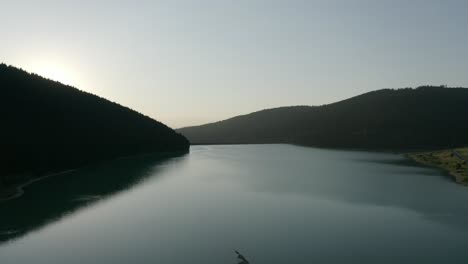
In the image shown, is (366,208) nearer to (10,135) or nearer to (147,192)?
(147,192)

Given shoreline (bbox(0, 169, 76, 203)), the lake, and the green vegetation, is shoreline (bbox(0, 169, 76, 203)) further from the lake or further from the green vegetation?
the green vegetation

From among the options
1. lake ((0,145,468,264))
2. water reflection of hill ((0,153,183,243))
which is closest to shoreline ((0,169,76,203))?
water reflection of hill ((0,153,183,243))

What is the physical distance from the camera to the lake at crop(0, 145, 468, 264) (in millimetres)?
29484

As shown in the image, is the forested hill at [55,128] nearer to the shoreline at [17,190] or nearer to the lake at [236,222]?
the shoreline at [17,190]

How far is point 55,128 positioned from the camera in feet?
306

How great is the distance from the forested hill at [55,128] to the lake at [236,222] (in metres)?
8.58

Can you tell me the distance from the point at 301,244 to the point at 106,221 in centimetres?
2178

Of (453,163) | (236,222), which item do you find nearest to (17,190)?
(236,222)

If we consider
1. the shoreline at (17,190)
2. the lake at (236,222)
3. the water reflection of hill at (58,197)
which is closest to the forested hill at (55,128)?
the shoreline at (17,190)

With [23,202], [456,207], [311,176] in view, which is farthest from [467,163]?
[23,202]

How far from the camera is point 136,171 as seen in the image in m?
94.5

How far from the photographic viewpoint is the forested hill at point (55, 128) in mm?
72113

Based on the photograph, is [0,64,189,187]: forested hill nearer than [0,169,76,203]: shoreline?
No

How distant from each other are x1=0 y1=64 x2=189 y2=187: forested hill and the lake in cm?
858
